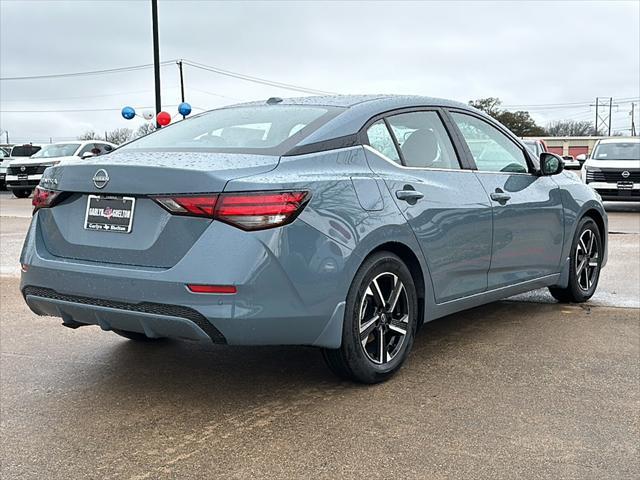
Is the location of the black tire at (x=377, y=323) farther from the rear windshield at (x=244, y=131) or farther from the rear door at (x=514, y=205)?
the rear door at (x=514, y=205)

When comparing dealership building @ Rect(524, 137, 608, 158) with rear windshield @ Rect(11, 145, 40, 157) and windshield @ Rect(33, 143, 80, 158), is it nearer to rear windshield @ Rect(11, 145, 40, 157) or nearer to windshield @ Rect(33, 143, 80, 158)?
rear windshield @ Rect(11, 145, 40, 157)

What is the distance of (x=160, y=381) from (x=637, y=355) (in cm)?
287

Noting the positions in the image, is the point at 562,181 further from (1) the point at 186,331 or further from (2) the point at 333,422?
(1) the point at 186,331

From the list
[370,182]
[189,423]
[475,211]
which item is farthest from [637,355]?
[189,423]

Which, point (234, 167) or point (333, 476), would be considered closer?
point (333, 476)

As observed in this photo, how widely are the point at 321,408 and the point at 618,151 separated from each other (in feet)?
50.0

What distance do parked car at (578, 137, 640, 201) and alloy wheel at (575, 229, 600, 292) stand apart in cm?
1035

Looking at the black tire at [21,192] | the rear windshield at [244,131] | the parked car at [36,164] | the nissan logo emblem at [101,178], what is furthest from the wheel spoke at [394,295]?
the black tire at [21,192]

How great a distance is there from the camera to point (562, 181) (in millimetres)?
5773

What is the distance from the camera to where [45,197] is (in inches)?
156

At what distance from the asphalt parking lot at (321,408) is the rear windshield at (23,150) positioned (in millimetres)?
24628

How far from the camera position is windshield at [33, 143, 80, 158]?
22.9 metres

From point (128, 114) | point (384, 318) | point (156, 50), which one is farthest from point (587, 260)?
point (128, 114)

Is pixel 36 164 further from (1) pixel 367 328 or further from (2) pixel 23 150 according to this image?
(1) pixel 367 328
